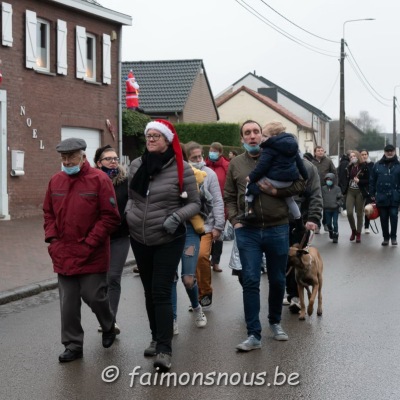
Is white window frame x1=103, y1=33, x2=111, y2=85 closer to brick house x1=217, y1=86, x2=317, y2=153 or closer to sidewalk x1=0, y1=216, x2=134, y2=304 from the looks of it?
sidewalk x1=0, y1=216, x2=134, y2=304

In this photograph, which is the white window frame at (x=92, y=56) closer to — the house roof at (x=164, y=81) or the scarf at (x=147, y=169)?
the house roof at (x=164, y=81)

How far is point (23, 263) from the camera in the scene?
12898 mm

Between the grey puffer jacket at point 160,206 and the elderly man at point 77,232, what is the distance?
316 mm

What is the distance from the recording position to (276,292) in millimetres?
7523

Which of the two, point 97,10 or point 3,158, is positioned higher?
point 97,10

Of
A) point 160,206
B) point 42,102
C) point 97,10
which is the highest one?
point 97,10

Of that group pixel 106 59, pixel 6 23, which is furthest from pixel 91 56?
pixel 6 23

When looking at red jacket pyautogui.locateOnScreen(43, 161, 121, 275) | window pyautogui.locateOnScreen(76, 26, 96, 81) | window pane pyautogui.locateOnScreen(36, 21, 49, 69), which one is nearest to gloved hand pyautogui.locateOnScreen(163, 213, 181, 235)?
red jacket pyautogui.locateOnScreen(43, 161, 121, 275)

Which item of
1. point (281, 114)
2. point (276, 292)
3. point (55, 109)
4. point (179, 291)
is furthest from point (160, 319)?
point (281, 114)

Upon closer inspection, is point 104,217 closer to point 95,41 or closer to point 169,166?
point 169,166

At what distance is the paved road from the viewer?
5.93 m

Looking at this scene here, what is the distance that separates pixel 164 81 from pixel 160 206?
39297mm

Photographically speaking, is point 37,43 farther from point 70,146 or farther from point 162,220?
point 162,220

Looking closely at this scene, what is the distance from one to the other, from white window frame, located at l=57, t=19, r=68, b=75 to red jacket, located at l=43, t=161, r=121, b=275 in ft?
53.6
